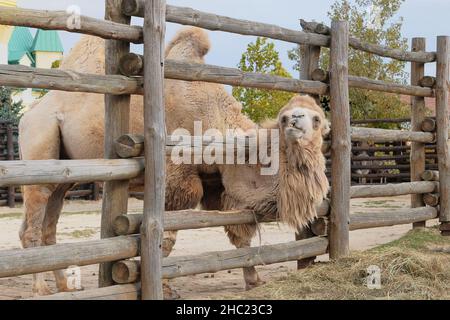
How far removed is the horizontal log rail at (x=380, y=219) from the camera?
289 inches

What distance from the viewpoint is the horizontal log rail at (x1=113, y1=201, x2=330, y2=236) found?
17.6 ft

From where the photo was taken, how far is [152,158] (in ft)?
17.5

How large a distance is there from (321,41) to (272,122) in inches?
50.9

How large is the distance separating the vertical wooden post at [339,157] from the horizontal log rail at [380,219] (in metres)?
0.13

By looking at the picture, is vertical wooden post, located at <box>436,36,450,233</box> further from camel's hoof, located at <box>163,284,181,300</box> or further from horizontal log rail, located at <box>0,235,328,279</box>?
camel's hoof, located at <box>163,284,181,300</box>

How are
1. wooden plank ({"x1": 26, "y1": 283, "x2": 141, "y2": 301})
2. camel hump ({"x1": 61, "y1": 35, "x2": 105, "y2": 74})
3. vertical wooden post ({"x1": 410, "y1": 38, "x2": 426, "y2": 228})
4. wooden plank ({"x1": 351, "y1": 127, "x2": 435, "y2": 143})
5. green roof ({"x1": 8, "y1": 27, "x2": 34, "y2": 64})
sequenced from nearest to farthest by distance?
1. wooden plank ({"x1": 26, "y1": 283, "x2": 141, "y2": 301})
2. camel hump ({"x1": 61, "y1": 35, "x2": 105, "y2": 74})
3. wooden plank ({"x1": 351, "y1": 127, "x2": 435, "y2": 143})
4. vertical wooden post ({"x1": 410, "y1": 38, "x2": 426, "y2": 228})
5. green roof ({"x1": 8, "y1": 27, "x2": 34, "y2": 64})

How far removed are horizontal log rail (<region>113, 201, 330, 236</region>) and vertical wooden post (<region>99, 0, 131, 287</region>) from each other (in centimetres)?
10

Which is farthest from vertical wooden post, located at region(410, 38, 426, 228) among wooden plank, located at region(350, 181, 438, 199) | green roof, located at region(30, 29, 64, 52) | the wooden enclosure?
green roof, located at region(30, 29, 64, 52)

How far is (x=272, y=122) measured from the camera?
6.70 meters

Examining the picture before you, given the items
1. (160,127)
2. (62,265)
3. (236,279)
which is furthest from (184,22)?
(236,279)

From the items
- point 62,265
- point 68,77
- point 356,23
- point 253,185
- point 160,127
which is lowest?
point 62,265

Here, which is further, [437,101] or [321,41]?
[437,101]

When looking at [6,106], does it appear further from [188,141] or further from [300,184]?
[300,184]
